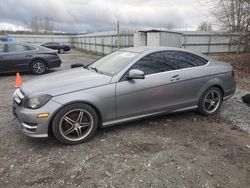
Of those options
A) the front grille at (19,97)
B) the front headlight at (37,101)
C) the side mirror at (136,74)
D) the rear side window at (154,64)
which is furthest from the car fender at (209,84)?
the front grille at (19,97)

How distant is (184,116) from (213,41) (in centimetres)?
1601

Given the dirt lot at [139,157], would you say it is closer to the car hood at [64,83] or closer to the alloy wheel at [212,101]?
the alloy wheel at [212,101]

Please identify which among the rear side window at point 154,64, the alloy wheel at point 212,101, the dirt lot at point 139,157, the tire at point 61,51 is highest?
the rear side window at point 154,64

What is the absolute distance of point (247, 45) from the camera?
458 inches

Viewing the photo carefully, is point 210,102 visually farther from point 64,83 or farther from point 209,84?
point 64,83

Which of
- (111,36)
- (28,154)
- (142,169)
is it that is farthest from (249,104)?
(111,36)

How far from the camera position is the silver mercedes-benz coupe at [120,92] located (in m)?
3.36

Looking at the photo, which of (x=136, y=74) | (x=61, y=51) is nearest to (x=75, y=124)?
(x=136, y=74)

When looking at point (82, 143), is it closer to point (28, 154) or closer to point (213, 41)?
point (28, 154)

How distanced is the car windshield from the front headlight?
114 centimetres

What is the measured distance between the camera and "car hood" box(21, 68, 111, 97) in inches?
135

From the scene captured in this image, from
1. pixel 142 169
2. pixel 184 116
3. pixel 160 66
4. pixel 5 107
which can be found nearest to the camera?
pixel 142 169

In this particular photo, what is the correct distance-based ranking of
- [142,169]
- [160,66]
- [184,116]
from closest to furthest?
[142,169] → [160,66] → [184,116]

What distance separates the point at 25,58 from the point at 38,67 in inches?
24.4
